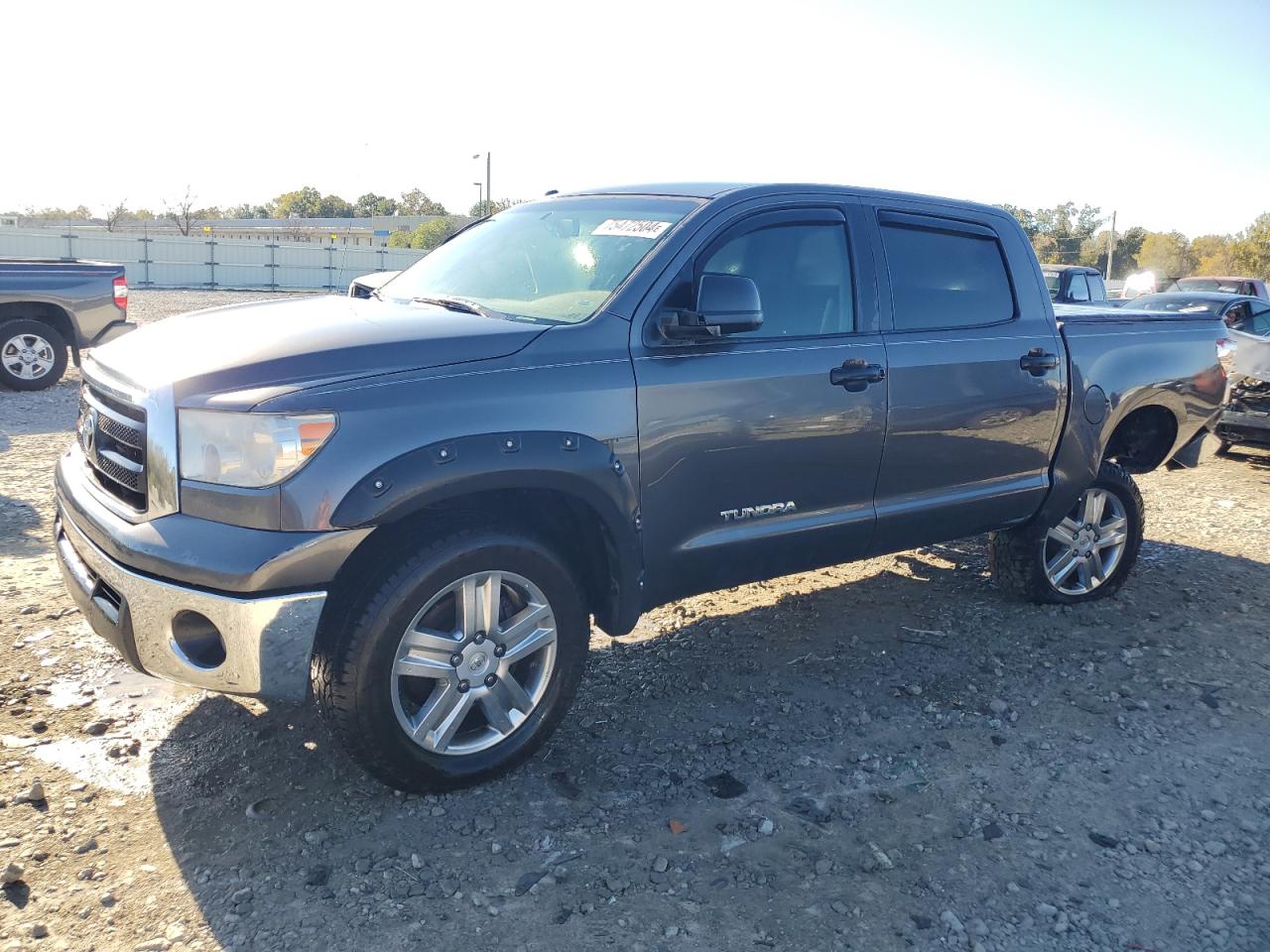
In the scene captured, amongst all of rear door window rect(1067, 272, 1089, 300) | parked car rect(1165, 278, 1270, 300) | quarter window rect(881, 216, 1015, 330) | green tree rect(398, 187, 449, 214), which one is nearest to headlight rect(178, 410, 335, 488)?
quarter window rect(881, 216, 1015, 330)

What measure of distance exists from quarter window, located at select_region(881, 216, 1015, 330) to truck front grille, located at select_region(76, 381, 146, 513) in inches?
114

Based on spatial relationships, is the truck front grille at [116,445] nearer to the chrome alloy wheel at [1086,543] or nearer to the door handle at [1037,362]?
the door handle at [1037,362]

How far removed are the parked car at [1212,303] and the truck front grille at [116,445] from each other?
11547 mm

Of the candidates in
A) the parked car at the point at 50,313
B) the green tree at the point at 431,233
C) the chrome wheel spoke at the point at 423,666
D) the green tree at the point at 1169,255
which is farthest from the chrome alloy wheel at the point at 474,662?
the green tree at the point at 1169,255

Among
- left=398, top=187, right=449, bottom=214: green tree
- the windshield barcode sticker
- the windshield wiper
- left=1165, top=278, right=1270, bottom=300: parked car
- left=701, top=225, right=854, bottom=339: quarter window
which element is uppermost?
left=398, top=187, right=449, bottom=214: green tree

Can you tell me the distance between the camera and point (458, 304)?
12.4 feet

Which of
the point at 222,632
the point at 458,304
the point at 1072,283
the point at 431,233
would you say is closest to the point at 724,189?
the point at 458,304

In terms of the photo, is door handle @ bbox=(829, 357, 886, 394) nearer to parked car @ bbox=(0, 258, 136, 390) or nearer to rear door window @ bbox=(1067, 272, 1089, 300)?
parked car @ bbox=(0, 258, 136, 390)

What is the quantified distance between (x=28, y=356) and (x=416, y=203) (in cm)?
8290

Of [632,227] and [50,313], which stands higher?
[632,227]

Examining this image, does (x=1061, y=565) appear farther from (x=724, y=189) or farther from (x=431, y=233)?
(x=431, y=233)

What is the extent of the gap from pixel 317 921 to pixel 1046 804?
238 centimetres

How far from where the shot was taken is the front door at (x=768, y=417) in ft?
11.6

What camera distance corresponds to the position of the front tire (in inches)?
118
